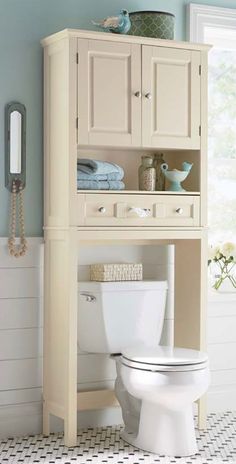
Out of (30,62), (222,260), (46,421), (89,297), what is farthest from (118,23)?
(46,421)

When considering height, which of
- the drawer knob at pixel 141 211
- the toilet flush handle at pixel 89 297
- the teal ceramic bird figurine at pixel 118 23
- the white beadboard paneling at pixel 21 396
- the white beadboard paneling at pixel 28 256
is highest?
the teal ceramic bird figurine at pixel 118 23

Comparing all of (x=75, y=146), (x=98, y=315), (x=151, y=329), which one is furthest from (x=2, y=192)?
(x=151, y=329)

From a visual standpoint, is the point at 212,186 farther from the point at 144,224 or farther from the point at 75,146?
the point at 75,146

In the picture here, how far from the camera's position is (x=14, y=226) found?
3.89 meters

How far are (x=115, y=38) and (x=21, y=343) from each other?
4.79ft

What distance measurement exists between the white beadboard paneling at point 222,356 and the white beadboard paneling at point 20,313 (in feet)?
3.19

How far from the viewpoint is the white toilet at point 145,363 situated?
359 centimetres

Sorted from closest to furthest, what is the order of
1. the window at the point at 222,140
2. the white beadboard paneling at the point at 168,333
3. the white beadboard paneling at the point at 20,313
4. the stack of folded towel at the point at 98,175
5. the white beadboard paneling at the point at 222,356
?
the stack of folded towel at the point at 98,175
the white beadboard paneling at the point at 20,313
the white beadboard paneling at the point at 168,333
the white beadboard paneling at the point at 222,356
the window at the point at 222,140

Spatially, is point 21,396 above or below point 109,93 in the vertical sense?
below

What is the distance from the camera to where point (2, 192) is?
3893 mm

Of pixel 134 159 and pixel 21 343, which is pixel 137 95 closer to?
pixel 134 159

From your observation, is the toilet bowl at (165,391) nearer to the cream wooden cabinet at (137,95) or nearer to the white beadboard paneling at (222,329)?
the white beadboard paneling at (222,329)

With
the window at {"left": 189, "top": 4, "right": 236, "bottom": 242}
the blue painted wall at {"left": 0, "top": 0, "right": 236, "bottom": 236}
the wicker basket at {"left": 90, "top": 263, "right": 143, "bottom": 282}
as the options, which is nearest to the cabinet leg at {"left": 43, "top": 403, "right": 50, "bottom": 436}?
the wicker basket at {"left": 90, "top": 263, "right": 143, "bottom": 282}

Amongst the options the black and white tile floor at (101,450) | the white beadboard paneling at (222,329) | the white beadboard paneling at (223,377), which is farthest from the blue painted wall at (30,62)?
the white beadboard paneling at (223,377)
